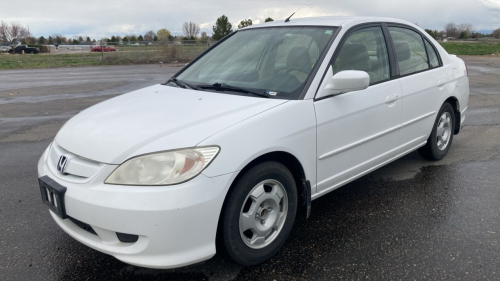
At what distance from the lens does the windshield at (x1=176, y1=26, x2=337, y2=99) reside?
3060 millimetres

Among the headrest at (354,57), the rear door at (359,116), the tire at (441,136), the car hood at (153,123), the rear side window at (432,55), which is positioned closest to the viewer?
the car hood at (153,123)

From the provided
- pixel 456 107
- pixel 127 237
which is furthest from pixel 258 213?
pixel 456 107

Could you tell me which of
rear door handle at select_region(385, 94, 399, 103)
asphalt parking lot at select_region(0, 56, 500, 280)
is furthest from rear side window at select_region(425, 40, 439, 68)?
asphalt parking lot at select_region(0, 56, 500, 280)

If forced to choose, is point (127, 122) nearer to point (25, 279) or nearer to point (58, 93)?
point (25, 279)

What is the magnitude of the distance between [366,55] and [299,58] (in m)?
0.71

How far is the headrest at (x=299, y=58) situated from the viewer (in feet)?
10.4

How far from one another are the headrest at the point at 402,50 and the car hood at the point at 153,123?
175cm

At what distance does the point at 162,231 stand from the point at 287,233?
1.02 m

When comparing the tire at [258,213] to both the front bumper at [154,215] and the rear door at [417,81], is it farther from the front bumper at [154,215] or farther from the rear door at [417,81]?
the rear door at [417,81]

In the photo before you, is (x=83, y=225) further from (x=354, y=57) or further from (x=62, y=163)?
(x=354, y=57)

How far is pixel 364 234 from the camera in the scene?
3090mm

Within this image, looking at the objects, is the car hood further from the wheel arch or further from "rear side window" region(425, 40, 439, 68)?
the wheel arch

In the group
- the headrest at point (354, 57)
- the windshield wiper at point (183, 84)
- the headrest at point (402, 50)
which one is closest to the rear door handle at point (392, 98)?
the headrest at point (354, 57)

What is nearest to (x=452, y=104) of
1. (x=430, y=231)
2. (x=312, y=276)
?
(x=430, y=231)
